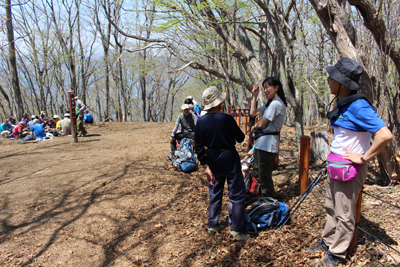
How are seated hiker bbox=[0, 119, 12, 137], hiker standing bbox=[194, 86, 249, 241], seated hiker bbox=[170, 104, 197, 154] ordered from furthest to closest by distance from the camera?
seated hiker bbox=[0, 119, 12, 137], seated hiker bbox=[170, 104, 197, 154], hiker standing bbox=[194, 86, 249, 241]

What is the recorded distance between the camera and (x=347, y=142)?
207cm

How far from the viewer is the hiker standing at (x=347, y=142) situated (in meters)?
1.95

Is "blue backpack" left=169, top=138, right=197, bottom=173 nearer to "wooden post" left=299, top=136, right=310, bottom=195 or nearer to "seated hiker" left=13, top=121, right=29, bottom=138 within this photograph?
"wooden post" left=299, top=136, right=310, bottom=195

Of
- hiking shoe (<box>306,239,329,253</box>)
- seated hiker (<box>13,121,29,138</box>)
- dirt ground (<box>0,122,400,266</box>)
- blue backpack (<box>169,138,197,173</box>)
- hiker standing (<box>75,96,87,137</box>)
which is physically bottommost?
dirt ground (<box>0,122,400,266</box>)

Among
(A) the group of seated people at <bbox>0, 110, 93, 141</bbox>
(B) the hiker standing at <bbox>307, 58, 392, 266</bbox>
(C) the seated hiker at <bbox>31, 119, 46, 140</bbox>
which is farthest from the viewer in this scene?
(A) the group of seated people at <bbox>0, 110, 93, 141</bbox>

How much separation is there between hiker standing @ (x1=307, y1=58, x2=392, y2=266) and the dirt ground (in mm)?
363

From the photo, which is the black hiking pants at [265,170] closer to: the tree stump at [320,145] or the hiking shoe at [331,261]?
the hiking shoe at [331,261]

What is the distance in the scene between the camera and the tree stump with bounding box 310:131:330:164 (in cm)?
441

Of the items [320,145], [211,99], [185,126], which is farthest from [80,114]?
[320,145]

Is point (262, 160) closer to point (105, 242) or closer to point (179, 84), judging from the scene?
point (105, 242)

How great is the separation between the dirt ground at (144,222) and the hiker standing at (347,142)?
1.19 ft

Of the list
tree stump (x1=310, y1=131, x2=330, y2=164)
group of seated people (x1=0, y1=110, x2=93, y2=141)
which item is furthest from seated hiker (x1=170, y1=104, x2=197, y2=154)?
group of seated people (x1=0, y1=110, x2=93, y2=141)

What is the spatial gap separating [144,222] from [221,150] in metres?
1.81

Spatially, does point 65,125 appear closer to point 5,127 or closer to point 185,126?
point 5,127
